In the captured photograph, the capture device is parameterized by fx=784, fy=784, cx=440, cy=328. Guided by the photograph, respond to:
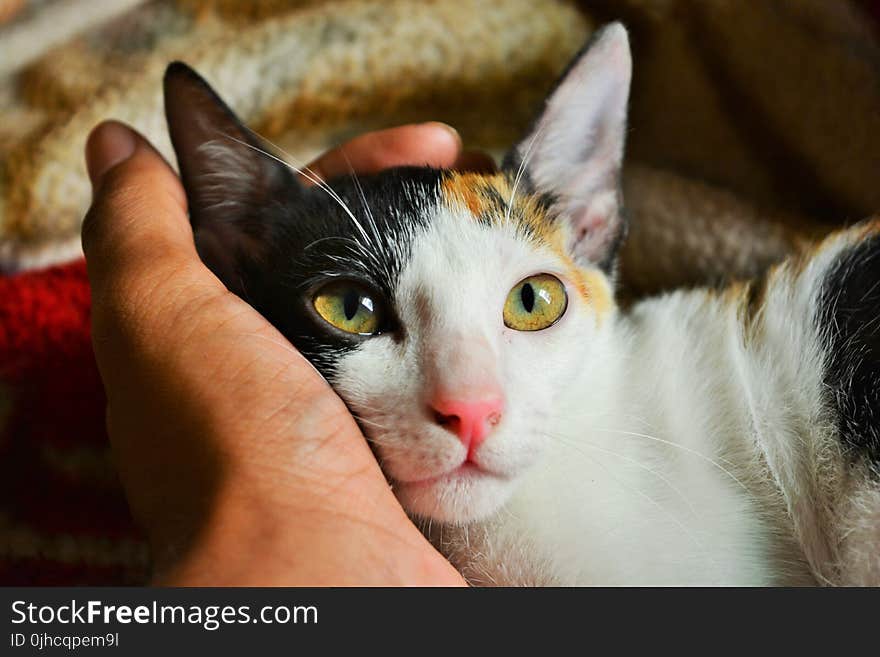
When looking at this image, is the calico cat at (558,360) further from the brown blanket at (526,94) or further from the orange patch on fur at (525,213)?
the brown blanket at (526,94)

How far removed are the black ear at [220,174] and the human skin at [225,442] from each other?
0.16ft

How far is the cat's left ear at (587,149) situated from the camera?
3.17 feet

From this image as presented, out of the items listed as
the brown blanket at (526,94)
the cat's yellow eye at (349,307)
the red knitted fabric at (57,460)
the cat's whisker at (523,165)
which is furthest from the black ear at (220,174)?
the brown blanket at (526,94)

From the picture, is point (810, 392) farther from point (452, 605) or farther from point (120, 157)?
point (120, 157)

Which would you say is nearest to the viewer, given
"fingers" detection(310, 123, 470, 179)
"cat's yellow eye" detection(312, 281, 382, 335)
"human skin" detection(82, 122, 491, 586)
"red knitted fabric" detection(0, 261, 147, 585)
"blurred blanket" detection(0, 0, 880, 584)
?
"human skin" detection(82, 122, 491, 586)

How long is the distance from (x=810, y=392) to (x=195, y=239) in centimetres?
76

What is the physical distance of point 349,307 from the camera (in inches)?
32.3

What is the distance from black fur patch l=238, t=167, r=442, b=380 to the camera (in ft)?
2.69

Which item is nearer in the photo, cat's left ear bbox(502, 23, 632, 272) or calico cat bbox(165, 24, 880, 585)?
calico cat bbox(165, 24, 880, 585)

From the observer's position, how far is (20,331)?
3.90 feet

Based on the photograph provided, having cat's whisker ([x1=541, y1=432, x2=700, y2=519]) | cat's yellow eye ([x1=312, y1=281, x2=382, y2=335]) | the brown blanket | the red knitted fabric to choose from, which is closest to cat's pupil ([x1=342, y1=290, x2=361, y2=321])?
cat's yellow eye ([x1=312, y1=281, x2=382, y2=335])

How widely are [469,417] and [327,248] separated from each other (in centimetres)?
27

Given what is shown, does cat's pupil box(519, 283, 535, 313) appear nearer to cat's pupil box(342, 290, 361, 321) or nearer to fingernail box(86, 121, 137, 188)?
cat's pupil box(342, 290, 361, 321)

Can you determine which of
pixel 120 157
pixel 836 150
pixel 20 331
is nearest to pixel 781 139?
pixel 836 150
